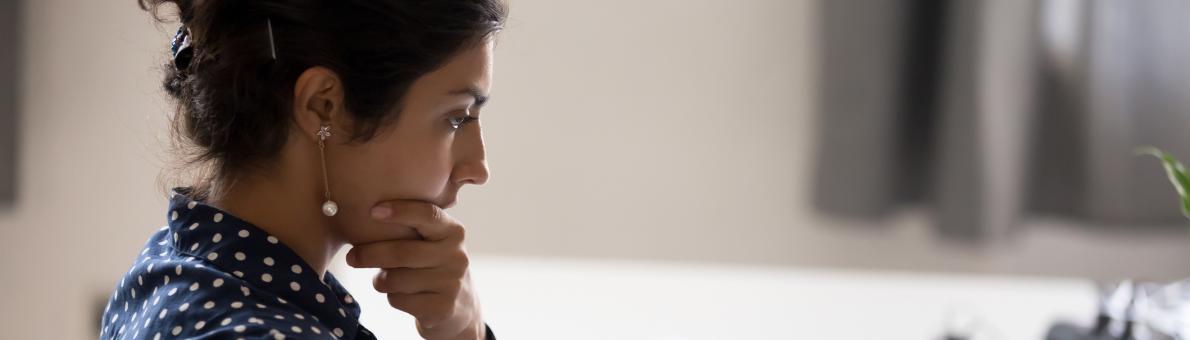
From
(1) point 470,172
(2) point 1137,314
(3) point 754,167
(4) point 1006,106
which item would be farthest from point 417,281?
(2) point 1137,314

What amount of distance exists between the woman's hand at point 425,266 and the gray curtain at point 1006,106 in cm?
103

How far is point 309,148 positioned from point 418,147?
9 cm

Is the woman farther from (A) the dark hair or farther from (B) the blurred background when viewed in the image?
(B) the blurred background

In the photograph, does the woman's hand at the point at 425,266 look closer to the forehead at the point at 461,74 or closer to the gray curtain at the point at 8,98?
the forehead at the point at 461,74

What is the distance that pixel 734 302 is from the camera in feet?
7.14

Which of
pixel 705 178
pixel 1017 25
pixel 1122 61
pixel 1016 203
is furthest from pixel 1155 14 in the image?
pixel 705 178

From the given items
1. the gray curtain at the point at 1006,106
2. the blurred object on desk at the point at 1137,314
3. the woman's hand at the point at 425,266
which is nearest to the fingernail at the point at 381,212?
the woman's hand at the point at 425,266

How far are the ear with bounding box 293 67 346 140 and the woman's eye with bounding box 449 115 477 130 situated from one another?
3.6 inches

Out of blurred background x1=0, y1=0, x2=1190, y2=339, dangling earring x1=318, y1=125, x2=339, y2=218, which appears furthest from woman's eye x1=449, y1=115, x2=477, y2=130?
blurred background x1=0, y1=0, x2=1190, y2=339

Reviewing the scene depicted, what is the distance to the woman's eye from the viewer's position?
3.12 ft

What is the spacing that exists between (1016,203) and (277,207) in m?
1.37

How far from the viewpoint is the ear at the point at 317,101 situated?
0.88 meters

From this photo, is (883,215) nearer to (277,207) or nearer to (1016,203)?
(1016,203)

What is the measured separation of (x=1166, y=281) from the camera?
190 centimetres
